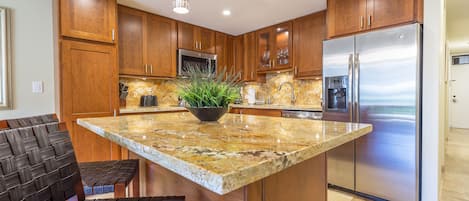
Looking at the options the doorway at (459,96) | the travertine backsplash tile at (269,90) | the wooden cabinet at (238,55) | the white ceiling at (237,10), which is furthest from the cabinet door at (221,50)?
the doorway at (459,96)

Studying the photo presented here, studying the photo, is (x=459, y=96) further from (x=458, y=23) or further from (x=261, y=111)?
(x=261, y=111)

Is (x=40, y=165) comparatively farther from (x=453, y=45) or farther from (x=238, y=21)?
(x=453, y=45)

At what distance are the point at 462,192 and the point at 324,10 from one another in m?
2.58

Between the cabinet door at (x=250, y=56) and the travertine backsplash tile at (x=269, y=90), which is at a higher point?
the cabinet door at (x=250, y=56)

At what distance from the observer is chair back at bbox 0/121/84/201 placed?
0.69 m

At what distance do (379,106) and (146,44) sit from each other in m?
2.90

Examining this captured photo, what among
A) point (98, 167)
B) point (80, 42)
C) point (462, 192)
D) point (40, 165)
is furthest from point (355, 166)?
point (80, 42)

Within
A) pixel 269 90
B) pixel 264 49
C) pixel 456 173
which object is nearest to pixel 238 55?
pixel 264 49

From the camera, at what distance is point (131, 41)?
3059 millimetres

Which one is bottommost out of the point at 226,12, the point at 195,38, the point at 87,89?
the point at 87,89

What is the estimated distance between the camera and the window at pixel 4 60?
226 cm

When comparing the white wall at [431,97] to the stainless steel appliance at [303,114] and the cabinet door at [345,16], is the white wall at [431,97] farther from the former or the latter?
the stainless steel appliance at [303,114]

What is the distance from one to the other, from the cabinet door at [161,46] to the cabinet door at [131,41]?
10 cm

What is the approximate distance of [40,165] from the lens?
801 mm
